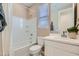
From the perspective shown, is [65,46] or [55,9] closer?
[65,46]

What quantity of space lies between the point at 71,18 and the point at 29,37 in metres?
0.64

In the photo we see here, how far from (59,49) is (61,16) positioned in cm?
46

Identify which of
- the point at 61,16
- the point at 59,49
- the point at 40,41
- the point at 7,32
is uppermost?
the point at 61,16

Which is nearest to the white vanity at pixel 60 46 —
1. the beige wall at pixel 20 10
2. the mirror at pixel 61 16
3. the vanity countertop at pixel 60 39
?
the vanity countertop at pixel 60 39

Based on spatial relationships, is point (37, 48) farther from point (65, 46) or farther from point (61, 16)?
point (61, 16)

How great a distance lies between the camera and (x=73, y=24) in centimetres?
165

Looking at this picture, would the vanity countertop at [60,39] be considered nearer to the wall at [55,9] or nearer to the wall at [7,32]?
the wall at [55,9]

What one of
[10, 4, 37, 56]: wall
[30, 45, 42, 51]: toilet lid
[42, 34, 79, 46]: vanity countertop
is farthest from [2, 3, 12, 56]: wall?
[42, 34, 79, 46]: vanity countertop

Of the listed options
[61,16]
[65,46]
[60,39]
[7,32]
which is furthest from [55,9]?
[7,32]

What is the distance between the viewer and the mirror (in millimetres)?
1676

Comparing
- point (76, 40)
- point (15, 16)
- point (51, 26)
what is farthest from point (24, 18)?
point (76, 40)

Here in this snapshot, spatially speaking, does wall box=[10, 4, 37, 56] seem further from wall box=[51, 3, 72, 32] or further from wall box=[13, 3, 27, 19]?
wall box=[51, 3, 72, 32]

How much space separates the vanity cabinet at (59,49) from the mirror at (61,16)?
186mm

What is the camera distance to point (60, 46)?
1.62 meters
